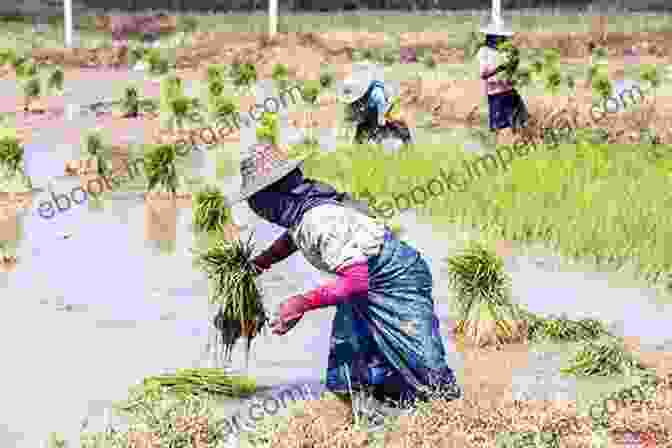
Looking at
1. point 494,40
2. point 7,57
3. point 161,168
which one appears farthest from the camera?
point 7,57

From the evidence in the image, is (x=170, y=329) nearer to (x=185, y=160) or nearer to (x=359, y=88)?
(x=359, y=88)

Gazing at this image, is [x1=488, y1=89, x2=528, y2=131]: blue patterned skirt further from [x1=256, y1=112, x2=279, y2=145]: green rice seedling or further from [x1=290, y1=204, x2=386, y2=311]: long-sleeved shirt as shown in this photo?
[x1=290, y1=204, x2=386, y2=311]: long-sleeved shirt

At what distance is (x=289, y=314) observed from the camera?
4770 mm

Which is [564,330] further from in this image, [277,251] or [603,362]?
[277,251]

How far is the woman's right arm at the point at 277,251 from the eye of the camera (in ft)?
16.9

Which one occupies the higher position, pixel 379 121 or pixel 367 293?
pixel 379 121

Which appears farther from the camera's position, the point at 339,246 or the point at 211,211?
the point at 211,211

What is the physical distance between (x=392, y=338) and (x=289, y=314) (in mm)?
438

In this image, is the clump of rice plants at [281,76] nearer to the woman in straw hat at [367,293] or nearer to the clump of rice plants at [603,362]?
the clump of rice plants at [603,362]

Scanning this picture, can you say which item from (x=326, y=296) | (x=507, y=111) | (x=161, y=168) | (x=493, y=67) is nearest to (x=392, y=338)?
(x=326, y=296)

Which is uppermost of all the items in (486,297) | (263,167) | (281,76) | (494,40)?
(494,40)

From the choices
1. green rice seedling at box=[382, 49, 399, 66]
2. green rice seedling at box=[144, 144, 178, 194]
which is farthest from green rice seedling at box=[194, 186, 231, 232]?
green rice seedling at box=[382, 49, 399, 66]

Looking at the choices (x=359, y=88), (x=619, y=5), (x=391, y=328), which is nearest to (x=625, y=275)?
(x=359, y=88)

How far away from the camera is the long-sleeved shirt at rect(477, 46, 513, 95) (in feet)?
39.8
